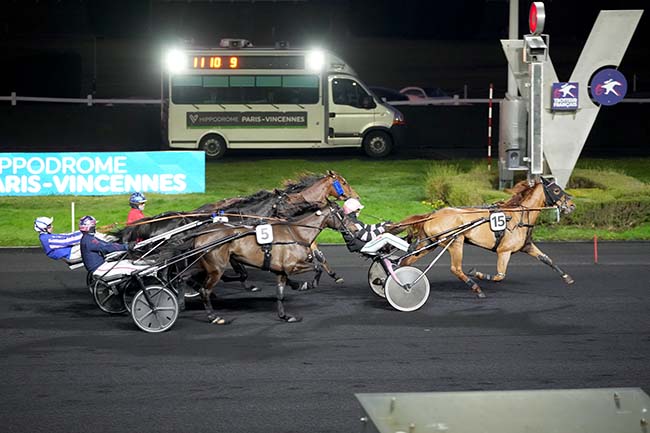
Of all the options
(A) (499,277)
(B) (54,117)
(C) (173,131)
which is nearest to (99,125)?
(B) (54,117)

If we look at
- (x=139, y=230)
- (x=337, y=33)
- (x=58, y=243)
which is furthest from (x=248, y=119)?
(x=337, y=33)

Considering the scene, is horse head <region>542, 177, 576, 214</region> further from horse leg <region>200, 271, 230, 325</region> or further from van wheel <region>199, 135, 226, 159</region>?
van wheel <region>199, 135, 226, 159</region>

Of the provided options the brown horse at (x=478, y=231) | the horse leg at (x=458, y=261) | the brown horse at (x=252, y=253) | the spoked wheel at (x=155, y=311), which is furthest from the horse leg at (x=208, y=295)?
the horse leg at (x=458, y=261)

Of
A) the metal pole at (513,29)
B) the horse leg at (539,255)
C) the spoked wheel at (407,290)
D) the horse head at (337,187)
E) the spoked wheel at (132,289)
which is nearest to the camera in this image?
the spoked wheel at (132,289)

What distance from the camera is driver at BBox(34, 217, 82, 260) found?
1241 cm

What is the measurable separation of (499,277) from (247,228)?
347 cm

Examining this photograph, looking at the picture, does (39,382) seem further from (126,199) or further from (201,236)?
(126,199)

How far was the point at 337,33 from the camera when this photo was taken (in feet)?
154

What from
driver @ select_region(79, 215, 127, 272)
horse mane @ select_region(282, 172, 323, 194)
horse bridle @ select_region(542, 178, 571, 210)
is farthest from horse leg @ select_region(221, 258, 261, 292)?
horse bridle @ select_region(542, 178, 571, 210)

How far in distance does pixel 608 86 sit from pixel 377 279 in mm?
7906

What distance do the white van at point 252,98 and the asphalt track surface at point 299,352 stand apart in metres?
13.2

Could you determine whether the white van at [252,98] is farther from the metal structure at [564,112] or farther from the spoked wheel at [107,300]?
the spoked wheel at [107,300]

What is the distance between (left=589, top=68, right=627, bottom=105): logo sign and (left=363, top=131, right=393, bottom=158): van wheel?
32.2 feet

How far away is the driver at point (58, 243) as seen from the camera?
1241 cm
